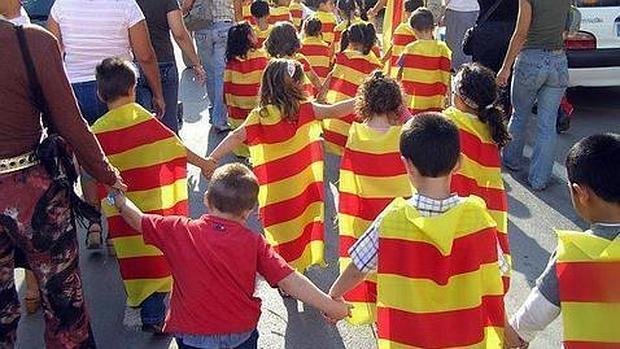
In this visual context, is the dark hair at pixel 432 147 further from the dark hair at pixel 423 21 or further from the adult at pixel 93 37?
the dark hair at pixel 423 21

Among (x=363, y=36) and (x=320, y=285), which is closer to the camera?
(x=320, y=285)

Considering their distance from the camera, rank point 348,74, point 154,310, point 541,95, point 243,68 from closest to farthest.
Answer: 1. point 154,310
2. point 541,95
3. point 348,74
4. point 243,68

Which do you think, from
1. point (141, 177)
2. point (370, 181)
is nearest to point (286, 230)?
point (370, 181)

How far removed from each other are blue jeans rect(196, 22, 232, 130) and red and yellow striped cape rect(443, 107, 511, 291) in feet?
13.4

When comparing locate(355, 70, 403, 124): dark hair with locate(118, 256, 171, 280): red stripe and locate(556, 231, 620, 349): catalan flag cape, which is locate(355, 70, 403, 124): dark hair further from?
locate(556, 231, 620, 349): catalan flag cape

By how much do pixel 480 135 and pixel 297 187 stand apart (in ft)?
3.52

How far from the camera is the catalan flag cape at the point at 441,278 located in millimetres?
2531

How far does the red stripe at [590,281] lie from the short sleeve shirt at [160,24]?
3.80 meters

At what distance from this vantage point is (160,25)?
545 cm

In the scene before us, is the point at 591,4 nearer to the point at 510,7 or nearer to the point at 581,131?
the point at 581,131

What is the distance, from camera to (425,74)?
→ 20.4 ft

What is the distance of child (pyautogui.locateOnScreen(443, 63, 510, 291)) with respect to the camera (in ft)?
12.1

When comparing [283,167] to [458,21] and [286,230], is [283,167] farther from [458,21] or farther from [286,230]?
[458,21]

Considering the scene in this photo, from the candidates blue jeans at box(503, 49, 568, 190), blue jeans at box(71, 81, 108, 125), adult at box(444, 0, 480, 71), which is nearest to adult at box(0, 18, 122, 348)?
blue jeans at box(71, 81, 108, 125)
